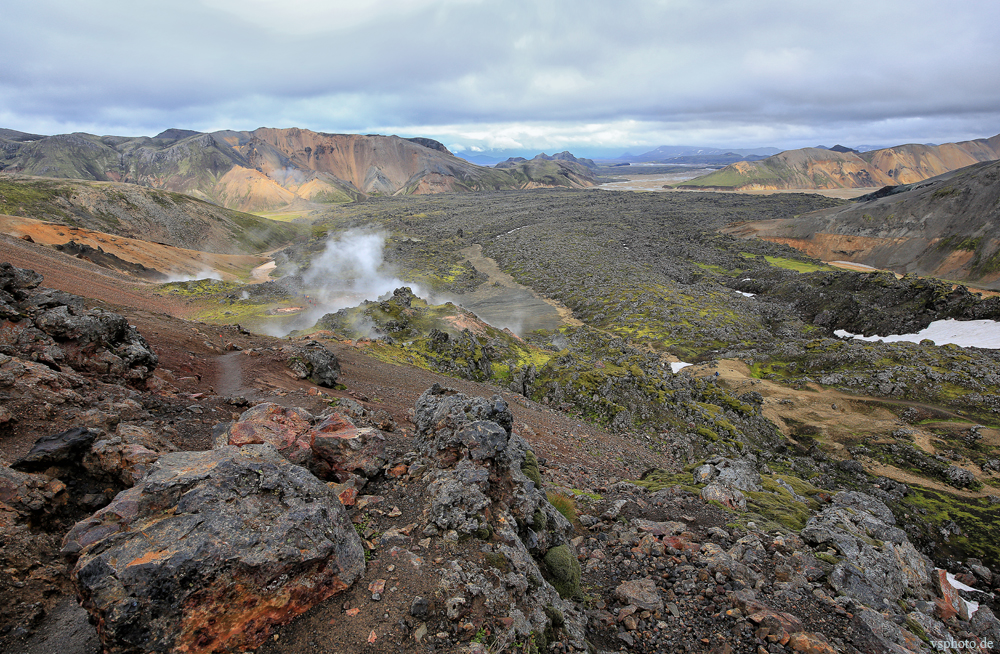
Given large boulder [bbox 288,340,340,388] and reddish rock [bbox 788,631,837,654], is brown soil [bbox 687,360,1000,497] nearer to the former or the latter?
reddish rock [bbox 788,631,837,654]

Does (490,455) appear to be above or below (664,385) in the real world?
above

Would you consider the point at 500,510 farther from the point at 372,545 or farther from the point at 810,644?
the point at 810,644

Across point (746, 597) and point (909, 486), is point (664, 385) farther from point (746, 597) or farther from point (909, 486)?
point (746, 597)

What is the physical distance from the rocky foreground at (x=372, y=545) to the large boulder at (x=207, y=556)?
0.03 m

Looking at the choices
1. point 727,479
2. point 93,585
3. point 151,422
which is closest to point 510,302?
point 727,479

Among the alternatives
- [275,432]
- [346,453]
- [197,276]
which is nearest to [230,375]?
[275,432]

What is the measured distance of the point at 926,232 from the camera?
73.9 meters

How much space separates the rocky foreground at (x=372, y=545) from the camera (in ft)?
19.5

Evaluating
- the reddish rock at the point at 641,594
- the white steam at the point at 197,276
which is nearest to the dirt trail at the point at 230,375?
the reddish rock at the point at 641,594

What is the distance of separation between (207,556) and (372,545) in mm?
2759

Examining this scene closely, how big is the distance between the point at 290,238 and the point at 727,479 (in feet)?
380

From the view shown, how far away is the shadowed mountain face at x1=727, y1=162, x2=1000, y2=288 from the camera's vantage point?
62.9 metres

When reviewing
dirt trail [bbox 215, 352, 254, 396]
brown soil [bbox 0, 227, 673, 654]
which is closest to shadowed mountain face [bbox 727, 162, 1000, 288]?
brown soil [bbox 0, 227, 673, 654]

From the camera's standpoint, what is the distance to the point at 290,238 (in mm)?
108500
